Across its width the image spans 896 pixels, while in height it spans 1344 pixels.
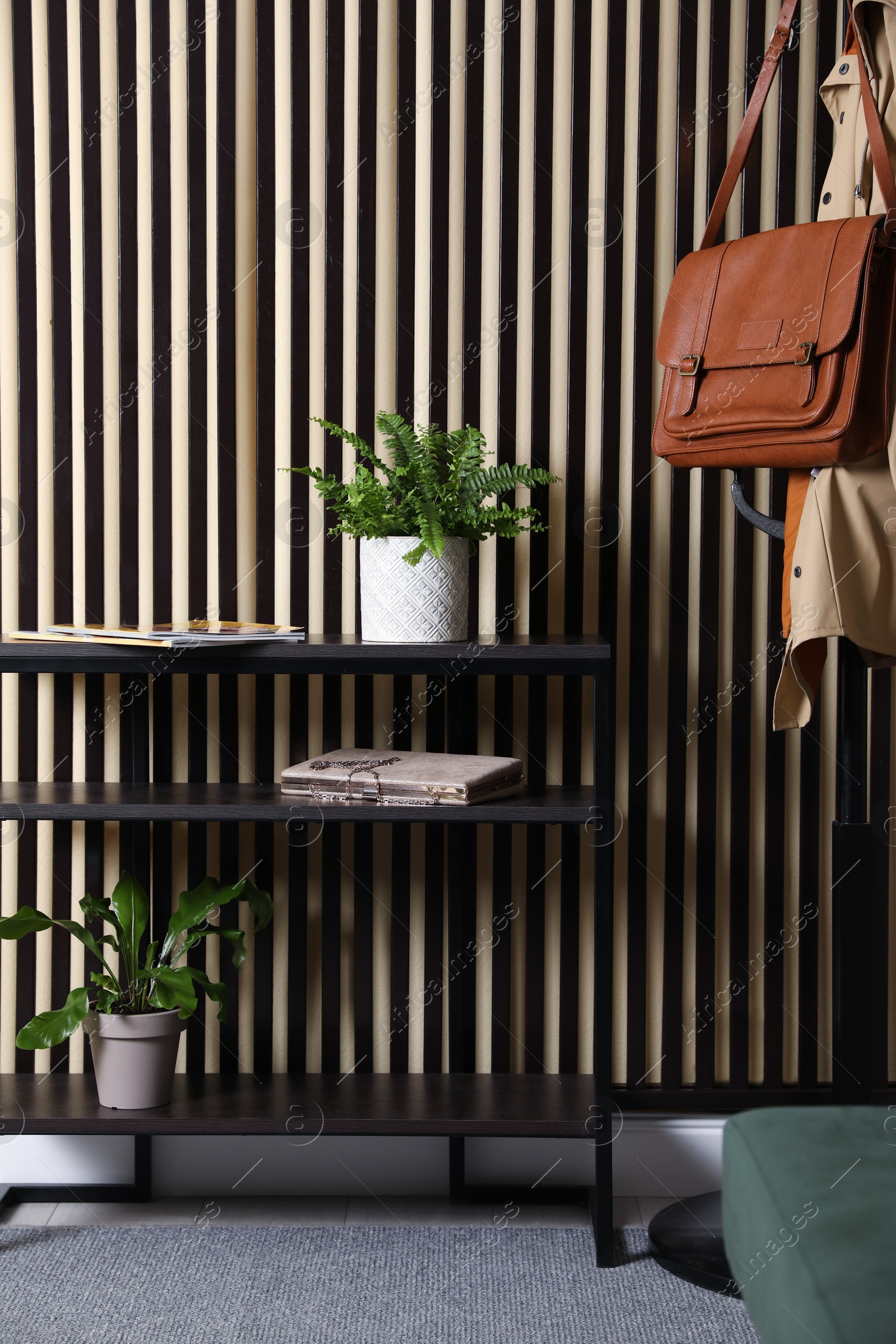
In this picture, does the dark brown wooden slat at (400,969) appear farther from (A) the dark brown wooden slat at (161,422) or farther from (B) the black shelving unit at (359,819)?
(A) the dark brown wooden slat at (161,422)

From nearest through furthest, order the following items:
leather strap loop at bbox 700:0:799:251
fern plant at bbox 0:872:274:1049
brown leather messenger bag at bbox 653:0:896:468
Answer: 1. brown leather messenger bag at bbox 653:0:896:468
2. leather strap loop at bbox 700:0:799:251
3. fern plant at bbox 0:872:274:1049

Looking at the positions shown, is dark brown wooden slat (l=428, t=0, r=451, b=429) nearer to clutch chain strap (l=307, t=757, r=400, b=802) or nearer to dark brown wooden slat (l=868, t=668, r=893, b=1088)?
clutch chain strap (l=307, t=757, r=400, b=802)

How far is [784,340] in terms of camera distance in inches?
62.8

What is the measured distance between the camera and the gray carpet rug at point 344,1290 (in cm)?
172

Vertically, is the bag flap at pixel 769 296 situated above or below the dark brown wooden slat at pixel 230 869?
above

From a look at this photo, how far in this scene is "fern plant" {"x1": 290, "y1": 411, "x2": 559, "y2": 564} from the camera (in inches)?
73.9

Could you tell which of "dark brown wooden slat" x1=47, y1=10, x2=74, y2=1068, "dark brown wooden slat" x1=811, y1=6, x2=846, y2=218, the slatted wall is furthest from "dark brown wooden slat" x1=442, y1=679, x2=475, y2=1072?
"dark brown wooden slat" x1=811, y1=6, x2=846, y2=218

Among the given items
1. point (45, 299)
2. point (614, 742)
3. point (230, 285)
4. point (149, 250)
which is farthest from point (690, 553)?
point (45, 299)

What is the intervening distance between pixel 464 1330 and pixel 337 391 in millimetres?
1723

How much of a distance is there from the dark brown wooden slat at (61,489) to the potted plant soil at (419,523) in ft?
2.00

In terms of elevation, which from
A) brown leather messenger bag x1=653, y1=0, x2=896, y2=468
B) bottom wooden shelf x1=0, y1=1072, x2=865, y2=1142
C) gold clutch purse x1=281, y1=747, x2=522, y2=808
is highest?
brown leather messenger bag x1=653, y1=0, x2=896, y2=468

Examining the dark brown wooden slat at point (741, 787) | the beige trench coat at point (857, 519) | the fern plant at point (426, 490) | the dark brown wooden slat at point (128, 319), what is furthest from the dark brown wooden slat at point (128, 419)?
the beige trench coat at point (857, 519)

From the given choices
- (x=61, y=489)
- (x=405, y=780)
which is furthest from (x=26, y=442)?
(x=405, y=780)

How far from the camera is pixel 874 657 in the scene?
5.73ft
